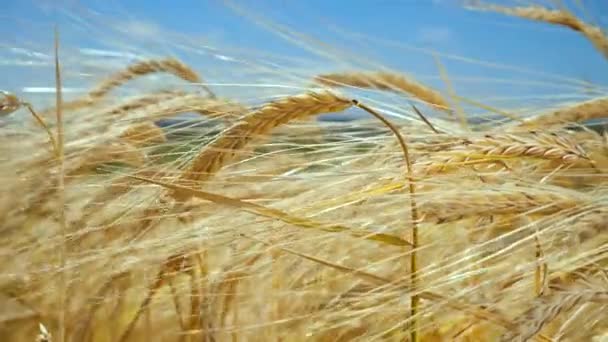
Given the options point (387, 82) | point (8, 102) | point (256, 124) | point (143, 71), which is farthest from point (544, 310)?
point (143, 71)

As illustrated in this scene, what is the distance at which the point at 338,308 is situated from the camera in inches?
28.0

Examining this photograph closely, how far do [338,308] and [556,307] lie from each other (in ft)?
0.67

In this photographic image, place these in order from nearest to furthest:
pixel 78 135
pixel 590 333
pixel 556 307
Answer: pixel 556 307
pixel 590 333
pixel 78 135

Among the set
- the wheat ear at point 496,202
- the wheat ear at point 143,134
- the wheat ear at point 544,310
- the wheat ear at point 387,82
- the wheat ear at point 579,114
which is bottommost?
the wheat ear at point 544,310

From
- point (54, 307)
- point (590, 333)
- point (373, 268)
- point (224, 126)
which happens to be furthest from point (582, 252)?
point (54, 307)

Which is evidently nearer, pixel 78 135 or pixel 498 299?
pixel 498 299

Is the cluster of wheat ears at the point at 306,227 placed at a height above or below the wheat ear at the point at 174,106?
below

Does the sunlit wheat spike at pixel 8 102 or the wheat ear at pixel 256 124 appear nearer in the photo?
the wheat ear at pixel 256 124

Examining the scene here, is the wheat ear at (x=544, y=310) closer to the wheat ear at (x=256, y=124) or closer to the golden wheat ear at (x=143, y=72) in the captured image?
the wheat ear at (x=256, y=124)

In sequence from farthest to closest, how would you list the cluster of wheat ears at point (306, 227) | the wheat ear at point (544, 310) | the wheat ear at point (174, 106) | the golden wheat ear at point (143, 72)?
the golden wheat ear at point (143, 72)
the wheat ear at point (174, 106)
the cluster of wheat ears at point (306, 227)
the wheat ear at point (544, 310)

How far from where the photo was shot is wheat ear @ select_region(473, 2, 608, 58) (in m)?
0.94

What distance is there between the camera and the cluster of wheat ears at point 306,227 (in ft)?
2.22

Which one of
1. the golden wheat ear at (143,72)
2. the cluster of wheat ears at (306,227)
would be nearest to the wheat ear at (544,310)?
the cluster of wheat ears at (306,227)

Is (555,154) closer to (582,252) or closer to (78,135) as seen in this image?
(582,252)
